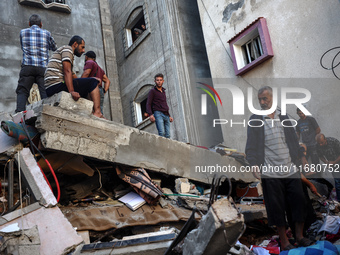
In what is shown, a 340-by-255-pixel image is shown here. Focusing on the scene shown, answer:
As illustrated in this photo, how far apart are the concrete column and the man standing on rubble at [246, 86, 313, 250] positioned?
30.8ft

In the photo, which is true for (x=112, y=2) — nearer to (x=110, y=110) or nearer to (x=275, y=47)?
(x=110, y=110)

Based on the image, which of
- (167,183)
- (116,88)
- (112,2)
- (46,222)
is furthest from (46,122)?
(112,2)

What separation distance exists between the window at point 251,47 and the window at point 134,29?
445 centimetres

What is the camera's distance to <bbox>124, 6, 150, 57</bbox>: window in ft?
41.7

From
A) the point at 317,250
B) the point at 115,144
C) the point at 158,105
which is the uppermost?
the point at 158,105

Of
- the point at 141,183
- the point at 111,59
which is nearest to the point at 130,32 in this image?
the point at 111,59

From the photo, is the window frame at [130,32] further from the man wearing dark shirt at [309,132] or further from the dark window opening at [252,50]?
the man wearing dark shirt at [309,132]

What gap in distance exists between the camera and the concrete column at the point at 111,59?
13.2 m

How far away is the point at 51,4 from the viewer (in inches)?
480

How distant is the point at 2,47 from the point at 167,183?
775 cm

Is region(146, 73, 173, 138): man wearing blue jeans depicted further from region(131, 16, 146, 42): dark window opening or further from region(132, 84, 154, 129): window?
region(131, 16, 146, 42): dark window opening

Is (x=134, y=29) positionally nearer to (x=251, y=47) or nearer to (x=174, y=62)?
(x=174, y=62)

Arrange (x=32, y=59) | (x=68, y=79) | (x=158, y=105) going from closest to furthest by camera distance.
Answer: (x=68, y=79), (x=32, y=59), (x=158, y=105)

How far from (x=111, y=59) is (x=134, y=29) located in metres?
1.47
